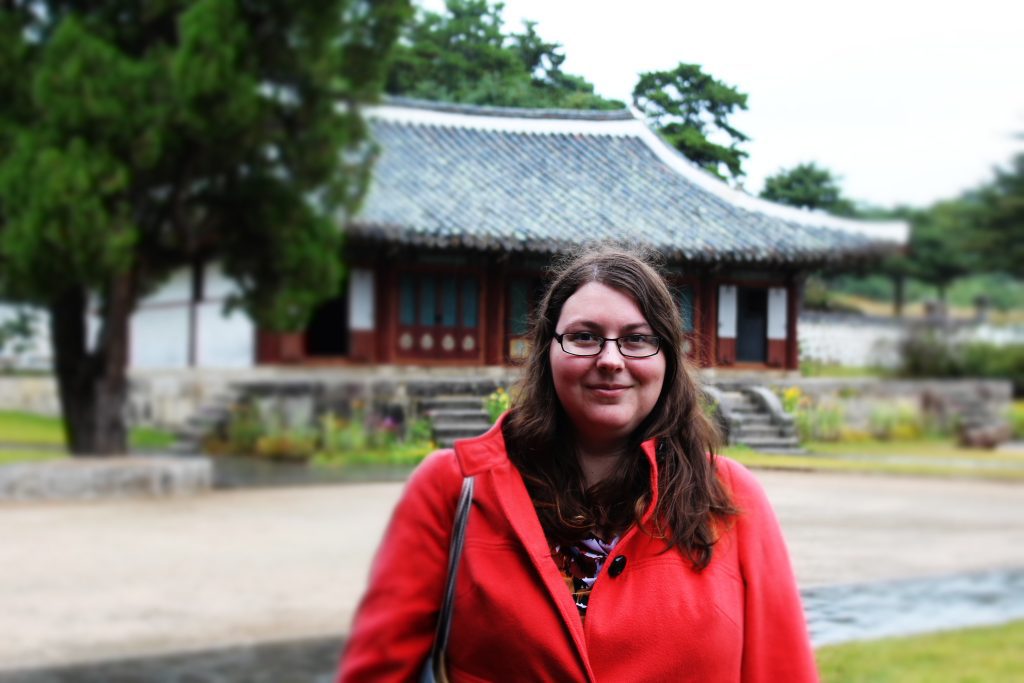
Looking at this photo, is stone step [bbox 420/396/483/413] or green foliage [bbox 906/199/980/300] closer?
stone step [bbox 420/396/483/413]

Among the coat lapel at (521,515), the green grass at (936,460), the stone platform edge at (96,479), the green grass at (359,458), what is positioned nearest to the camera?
the coat lapel at (521,515)

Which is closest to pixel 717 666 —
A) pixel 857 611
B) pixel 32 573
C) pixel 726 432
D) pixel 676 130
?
pixel 726 432

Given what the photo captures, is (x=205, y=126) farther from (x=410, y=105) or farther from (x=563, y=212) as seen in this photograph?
(x=563, y=212)

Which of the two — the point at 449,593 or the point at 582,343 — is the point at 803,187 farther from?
the point at 449,593

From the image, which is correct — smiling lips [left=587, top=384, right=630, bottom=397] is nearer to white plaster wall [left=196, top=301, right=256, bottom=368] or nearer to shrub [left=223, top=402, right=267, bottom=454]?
shrub [left=223, top=402, right=267, bottom=454]

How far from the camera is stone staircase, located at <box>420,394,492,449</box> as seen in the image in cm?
275

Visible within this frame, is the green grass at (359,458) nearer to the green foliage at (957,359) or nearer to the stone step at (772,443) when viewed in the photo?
the stone step at (772,443)

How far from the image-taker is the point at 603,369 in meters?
1.55

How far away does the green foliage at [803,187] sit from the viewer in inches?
101

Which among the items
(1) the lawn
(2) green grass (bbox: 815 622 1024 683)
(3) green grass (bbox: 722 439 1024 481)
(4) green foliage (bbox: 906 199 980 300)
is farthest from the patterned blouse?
(1) the lawn

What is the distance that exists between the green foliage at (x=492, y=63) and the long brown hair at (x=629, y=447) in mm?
915

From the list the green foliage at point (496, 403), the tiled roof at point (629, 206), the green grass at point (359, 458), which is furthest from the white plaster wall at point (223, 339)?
the green foliage at point (496, 403)

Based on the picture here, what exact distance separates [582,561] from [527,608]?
0.13 m

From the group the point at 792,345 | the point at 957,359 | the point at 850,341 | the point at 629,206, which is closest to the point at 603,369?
the point at 792,345
